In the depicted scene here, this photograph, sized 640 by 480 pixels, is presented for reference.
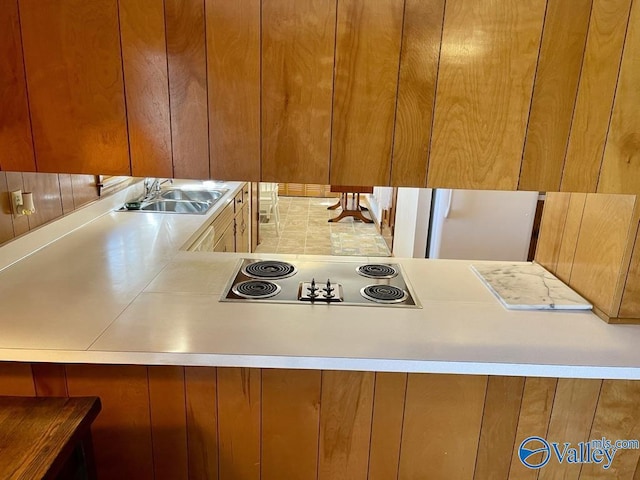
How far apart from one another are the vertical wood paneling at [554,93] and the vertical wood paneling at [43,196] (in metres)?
1.87

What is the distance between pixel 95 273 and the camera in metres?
1.76

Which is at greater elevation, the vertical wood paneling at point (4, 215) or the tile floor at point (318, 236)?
the vertical wood paneling at point (4, 215)

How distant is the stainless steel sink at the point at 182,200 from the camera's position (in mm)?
3055

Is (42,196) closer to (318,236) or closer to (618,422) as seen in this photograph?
(618,422)

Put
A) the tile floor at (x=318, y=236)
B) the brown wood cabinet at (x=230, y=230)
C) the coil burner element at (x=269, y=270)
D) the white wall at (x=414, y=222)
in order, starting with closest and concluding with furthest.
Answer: the coil burner element at (x=269, y=270) → the brown wood cabinet at (x=230, y=230) → the white wall at (x=414, y=222) → the tile floor at (x=318, y=236)

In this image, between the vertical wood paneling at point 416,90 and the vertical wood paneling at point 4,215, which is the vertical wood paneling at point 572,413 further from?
the vertical wood paneling at point 4,215

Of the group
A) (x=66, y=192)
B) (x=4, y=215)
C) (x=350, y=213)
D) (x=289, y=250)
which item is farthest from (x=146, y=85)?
(x=350, y=213)

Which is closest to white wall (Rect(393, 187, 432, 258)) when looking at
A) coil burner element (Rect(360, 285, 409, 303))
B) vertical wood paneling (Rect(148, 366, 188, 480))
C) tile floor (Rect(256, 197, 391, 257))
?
tile floor (Rect(256, 197, 391, 257))

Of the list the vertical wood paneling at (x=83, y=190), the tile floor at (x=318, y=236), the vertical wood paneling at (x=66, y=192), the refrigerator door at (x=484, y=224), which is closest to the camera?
the vertical wood paneling at (x=66, y=192)

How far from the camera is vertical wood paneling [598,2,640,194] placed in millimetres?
1246

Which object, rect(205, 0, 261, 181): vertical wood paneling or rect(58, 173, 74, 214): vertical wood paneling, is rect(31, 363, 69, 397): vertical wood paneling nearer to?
rect(205, 0, 261, 181): vertical wood paneling

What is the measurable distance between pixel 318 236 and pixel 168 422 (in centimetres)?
480

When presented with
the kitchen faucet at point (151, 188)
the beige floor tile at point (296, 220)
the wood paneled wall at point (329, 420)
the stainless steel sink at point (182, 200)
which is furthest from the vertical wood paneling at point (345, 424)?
the beige floor tile at point (296, 220)

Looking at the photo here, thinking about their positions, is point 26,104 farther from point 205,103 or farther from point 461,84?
point 461,84
